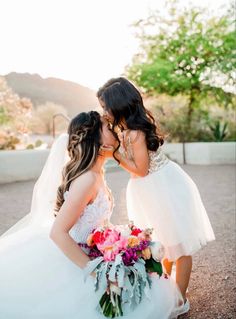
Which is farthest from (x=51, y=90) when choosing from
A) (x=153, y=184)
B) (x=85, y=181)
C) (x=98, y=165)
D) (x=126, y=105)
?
(x=85, y=181)

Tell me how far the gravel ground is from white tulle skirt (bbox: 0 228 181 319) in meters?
0.52

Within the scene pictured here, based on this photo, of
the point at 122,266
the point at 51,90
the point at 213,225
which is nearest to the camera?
the point at 122,266

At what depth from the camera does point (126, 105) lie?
2.97 meters

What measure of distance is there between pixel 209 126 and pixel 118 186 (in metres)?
7.80

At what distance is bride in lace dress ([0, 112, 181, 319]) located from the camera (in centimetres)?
267

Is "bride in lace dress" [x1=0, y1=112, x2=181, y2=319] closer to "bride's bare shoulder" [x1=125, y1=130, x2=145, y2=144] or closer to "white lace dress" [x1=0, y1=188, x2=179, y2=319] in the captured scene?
"white lace dress" [x1=0, y1=188, x2=179, y2=319]

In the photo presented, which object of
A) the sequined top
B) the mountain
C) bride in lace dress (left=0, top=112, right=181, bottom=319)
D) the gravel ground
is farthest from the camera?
the mountain

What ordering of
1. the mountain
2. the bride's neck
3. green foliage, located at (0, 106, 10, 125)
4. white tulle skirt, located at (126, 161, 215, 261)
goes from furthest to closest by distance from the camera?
the mountain
green foliage, located at (0, 106, 10, 125)
white tulle skirt, located at (126, 161, 215, 261)
the bride's neck

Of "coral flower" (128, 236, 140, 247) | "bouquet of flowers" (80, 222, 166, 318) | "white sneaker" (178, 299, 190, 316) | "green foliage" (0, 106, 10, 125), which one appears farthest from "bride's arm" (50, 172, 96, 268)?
"green foliage" (0, 106, 10, 125)

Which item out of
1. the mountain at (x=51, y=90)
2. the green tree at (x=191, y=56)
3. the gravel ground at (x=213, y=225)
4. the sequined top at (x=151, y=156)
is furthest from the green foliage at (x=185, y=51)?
the mountain at (x=51, y=90)

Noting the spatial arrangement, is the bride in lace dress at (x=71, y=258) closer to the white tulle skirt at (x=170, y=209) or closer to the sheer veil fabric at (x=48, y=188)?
the sheer veil fabric at (x=48, y=188)

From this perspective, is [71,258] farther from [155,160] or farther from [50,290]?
[155,160]

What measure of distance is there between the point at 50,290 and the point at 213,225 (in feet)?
12.9

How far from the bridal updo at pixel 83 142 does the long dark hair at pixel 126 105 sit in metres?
0.18
